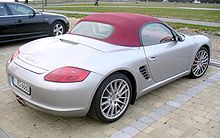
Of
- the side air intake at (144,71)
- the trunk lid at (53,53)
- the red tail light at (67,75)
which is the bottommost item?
the side air intake at (144,71)

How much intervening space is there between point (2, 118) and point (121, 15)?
92.7 inches

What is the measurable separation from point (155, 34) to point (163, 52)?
332 mm

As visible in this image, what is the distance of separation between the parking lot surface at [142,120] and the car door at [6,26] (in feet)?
10.6

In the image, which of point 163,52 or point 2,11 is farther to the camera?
point 2,11

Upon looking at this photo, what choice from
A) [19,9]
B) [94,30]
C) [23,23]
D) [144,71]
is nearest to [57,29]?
[23,23]

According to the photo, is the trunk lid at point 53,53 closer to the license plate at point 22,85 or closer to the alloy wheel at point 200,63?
the license plate at point 22,85

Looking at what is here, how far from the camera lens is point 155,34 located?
13.6 feet

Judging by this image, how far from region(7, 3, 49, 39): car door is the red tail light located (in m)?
5.10

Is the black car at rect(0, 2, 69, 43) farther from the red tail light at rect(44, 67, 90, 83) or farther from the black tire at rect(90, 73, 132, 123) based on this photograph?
the black tire at rect(90, 73, 132, 123)

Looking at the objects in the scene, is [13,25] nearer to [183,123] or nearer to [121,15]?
[121,15]

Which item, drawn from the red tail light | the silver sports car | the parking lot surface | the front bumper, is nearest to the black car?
the parking lot surface

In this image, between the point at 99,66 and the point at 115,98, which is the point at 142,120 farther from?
the point at 99,66

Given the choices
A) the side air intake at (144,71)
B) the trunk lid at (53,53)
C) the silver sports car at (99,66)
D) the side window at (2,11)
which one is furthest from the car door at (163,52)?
the side window at (2,11)

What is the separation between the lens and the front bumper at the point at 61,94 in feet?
9.50
